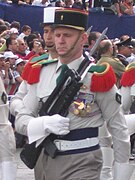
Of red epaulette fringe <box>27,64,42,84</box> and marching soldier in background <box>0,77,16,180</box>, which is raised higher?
red epaulette fringe <box>27,64,42,84</box>

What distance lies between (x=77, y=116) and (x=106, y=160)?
3.08m

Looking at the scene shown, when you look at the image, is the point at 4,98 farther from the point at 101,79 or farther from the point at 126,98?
the point at 126,98

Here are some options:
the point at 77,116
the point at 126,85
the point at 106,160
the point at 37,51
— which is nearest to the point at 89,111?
the point at 77,116

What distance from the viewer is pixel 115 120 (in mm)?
4594

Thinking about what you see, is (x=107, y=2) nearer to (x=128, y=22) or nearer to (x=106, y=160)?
(x=128, y=22)

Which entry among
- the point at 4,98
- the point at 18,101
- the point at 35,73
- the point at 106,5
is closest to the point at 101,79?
the point at 35,73

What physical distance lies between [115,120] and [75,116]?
0.32 m

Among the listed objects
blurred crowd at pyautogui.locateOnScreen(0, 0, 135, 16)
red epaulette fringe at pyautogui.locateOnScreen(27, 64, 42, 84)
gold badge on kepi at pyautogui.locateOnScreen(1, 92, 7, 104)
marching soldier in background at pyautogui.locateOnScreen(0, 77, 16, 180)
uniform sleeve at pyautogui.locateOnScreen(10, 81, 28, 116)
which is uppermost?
red epaulette fringe at pyautogui.locateOnScreen(27, 64, 42, 84)

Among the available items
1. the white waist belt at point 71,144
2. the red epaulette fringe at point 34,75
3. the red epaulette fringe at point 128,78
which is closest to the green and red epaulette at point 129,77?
the red epaulette fringe at point 128,78

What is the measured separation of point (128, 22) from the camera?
19.7 m

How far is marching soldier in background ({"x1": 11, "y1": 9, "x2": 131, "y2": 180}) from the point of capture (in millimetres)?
4410

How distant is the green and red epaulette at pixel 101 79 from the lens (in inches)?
178

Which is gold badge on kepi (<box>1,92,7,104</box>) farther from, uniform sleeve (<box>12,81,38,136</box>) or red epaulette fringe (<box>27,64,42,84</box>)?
red epaulette fringe (<box>27,64,42,84</box>)

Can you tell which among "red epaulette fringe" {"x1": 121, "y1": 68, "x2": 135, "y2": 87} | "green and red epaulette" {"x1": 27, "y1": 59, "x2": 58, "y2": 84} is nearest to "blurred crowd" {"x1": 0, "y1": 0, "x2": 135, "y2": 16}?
"red epaulette fringe" {"x1": 121, "y1": 68, "x2": 135, "y2": 87}
